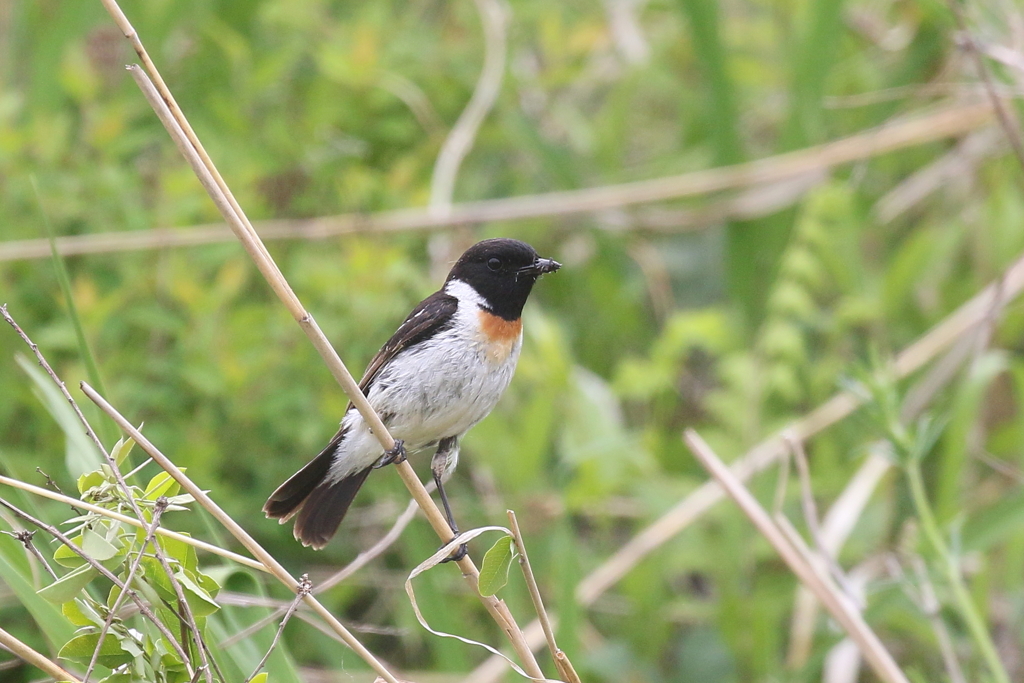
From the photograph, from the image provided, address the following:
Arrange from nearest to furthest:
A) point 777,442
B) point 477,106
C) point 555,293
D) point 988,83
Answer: point 988,83 → point 777,442 → point 477,106 → point 555,293

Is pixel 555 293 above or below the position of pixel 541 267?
below

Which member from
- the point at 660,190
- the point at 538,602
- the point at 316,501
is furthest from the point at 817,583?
the point at 660,190

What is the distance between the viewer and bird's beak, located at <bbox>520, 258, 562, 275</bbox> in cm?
283

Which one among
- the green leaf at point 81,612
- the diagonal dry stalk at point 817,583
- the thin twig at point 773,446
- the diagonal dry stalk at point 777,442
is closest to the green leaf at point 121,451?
the green leaf at point 81,612

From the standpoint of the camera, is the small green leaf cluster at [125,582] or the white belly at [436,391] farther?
the white belly at [436,391]

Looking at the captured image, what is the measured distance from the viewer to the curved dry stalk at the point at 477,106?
4.91 m

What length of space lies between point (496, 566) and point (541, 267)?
1.11 m

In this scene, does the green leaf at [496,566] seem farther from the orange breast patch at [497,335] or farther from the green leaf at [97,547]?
the orange breast patch at [497,335]

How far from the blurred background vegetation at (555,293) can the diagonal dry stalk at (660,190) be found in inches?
3.7

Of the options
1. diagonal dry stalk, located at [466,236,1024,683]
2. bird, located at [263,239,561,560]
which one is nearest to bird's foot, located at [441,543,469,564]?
bird, located at [263,239,561,560]

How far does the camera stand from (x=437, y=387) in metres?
2.97

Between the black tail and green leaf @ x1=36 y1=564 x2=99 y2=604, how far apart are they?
1189 mm

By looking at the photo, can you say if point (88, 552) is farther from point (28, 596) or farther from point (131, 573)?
point (28, 596)

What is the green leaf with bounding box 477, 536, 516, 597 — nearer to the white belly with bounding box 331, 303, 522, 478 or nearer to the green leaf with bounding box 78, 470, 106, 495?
the green leaf with bounding box 78, 470, 106, 495
